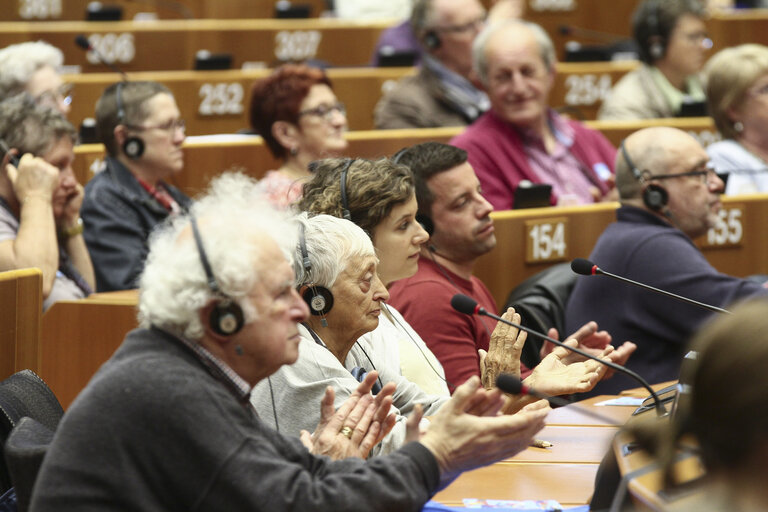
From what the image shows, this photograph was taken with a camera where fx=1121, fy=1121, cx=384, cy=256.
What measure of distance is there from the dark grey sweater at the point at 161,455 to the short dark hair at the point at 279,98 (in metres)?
2.58

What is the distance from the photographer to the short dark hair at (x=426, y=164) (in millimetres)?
2914

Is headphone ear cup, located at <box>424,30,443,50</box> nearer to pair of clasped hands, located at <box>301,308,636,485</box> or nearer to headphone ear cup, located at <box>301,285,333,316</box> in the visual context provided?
pair of clasped hands, located at <box>301,308,636,485</box>

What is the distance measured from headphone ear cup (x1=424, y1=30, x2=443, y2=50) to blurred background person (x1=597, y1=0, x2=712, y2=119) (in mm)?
956

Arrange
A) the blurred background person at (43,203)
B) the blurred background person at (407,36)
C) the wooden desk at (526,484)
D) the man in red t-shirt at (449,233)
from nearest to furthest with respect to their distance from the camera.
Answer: the wooden desk at (526,484) → the man in red t-shirt at (449,233) → the blurred background person at (43,203) → the blurred background person at (407,36)

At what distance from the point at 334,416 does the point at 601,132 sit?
313cm

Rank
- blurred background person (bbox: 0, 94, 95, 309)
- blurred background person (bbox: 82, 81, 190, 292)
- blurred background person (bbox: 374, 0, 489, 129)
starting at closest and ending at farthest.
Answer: blurred background person (bbox: 0, 94, 95, 309), blurred background person (bbox: 82, 81, 190, 292), blurred background person (bbox: 374, 0, 489, 129)

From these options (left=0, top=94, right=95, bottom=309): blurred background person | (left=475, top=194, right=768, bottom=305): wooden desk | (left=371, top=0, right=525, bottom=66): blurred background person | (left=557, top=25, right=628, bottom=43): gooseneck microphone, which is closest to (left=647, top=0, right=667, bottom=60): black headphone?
(left=371, top=0, right=525, bottom=66): blurred background person

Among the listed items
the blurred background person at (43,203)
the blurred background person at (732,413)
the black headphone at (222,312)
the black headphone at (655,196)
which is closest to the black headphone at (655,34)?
the black headphone at (655,196)

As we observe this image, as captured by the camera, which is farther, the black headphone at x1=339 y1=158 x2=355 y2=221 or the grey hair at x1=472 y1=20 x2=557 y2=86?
the grey hair at x1=472 y1=20 x2=557 y2=86

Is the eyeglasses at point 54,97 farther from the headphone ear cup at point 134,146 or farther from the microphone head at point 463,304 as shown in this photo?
the microphone head at point 463,304

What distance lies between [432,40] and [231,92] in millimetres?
1016

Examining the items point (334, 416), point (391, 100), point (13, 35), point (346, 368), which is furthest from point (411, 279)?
point (13, 35)

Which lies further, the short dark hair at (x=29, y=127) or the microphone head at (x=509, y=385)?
the short dark hair at (x=29, y=127)

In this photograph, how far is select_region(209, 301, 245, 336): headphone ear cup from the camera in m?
1.56
